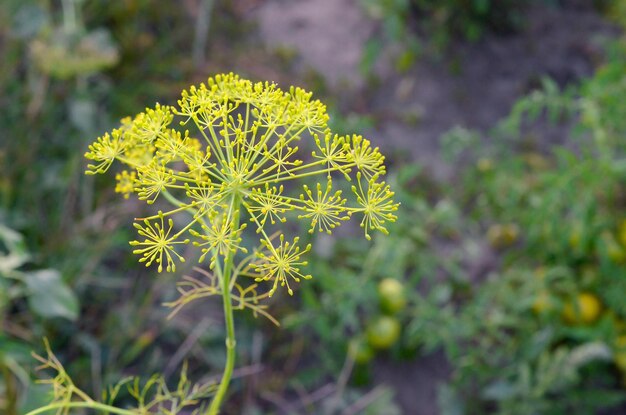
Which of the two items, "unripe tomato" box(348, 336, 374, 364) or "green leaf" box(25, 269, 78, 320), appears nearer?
"green leaf" box(25, 269, 78, 320)

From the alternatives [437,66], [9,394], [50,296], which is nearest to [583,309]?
[437,66]

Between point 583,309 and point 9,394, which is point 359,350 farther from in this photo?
point 9,394

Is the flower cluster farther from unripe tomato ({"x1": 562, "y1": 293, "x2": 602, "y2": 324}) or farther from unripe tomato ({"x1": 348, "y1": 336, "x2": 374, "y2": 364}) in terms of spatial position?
unripe tomato ({"x1": 562, "y1": 293, "x2": 602, "y2": 324})

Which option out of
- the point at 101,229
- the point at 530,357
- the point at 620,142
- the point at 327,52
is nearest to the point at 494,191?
the point at 620,142

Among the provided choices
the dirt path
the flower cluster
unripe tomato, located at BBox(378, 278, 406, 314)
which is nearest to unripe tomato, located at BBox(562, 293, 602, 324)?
unripe tomato, located at BBox(378, 278, 406, 314)

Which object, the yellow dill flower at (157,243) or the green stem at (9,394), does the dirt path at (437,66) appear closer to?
the green stem at (9,394)

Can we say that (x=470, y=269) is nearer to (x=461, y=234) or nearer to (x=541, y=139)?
(x=461, y=234)
